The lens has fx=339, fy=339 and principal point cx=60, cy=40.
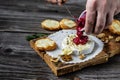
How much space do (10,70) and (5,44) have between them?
0.56 feet

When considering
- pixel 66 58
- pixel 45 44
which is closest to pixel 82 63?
pixel 66 58

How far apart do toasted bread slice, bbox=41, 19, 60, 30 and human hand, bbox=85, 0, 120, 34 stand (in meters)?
0.43

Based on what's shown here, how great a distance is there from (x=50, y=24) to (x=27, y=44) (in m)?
0.16

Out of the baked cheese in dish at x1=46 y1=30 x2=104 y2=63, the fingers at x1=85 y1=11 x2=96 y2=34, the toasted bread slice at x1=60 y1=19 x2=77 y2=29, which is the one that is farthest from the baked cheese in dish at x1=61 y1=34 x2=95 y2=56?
the fingers at x1=85 y1=11 x2=96 y2=34

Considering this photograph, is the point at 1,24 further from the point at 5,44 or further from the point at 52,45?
the point at 52,45

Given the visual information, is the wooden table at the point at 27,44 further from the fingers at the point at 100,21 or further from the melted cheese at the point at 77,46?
the fingers at the point at 100,21

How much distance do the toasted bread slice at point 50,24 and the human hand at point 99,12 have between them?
430 mm

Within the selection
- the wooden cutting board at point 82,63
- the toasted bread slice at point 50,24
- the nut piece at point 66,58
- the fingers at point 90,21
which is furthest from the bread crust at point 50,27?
the fingers at point 90,21

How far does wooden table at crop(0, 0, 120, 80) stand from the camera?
4.03 feet

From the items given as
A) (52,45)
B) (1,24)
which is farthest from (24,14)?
(52,45)

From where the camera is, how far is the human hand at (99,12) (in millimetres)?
990

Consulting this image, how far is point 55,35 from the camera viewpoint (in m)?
1.40

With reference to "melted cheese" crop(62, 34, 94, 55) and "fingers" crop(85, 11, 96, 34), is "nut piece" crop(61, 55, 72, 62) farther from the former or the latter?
"fingers" crop(85, 11, 96, 34)

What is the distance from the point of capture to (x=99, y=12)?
39.3 inches
